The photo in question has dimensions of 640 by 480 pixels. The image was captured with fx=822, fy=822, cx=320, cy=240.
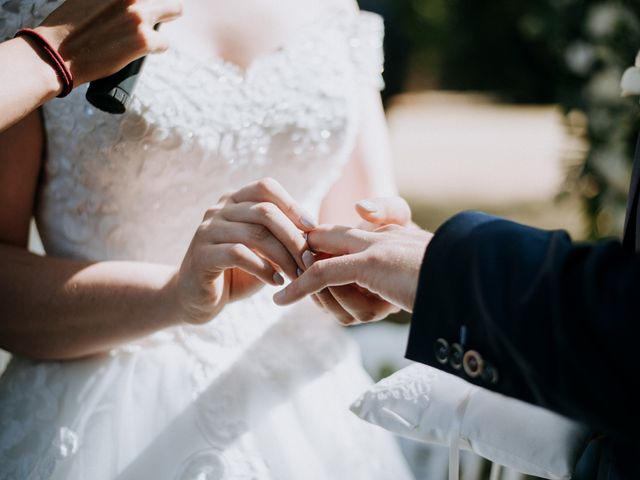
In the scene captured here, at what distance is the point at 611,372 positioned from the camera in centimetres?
84

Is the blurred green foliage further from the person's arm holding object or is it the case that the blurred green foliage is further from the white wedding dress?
the person's arm holding object

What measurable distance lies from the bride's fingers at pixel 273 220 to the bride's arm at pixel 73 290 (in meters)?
0.02

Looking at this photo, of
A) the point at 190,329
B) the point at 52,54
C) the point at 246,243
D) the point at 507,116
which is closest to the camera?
the point at 52,54

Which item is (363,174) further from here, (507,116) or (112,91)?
(507,116)

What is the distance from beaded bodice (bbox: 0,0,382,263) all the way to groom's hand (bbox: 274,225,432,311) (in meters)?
0.29

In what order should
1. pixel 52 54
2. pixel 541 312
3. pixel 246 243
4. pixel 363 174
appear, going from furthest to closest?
pixel 363 174 → pixel 246 243 → pixel 52 54 → pixel 541 312

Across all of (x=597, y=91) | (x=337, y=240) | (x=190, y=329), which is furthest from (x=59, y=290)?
(x=597, y=91)

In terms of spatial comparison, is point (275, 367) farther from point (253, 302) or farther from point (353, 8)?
point (353, 8)

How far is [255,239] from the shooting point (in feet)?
3.87

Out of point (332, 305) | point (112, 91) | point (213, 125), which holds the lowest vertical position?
point (332, 305)

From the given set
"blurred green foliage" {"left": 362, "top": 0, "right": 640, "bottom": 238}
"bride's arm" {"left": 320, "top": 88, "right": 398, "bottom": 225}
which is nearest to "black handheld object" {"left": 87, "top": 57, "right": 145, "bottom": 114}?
"bride's arm" {"left": 320, "top": 88, "right": 398, "bottom": 225}

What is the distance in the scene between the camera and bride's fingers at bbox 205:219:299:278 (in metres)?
1.18

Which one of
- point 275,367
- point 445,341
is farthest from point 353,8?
point 445,341

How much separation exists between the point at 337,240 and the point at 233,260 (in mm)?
151
